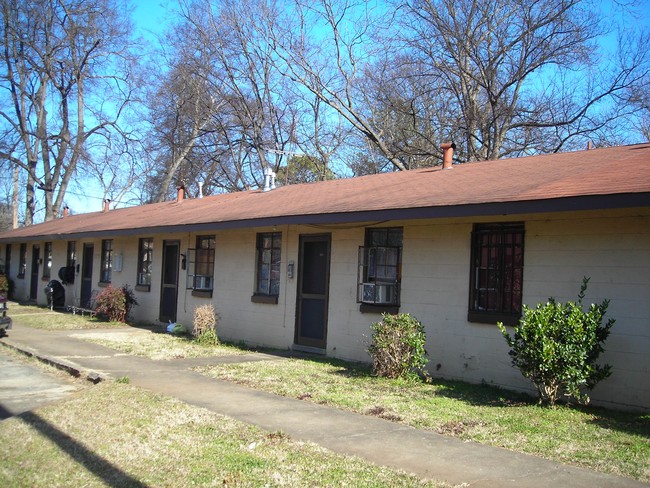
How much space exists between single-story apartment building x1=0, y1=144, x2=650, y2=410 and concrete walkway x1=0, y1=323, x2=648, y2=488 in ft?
9.47

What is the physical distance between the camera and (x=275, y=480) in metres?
4.98

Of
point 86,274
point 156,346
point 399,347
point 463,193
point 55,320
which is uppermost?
point 463,193

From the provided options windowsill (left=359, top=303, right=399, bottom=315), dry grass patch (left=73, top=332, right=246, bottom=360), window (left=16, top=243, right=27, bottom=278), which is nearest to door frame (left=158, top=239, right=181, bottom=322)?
dry grass patch (left=73, top=332, right=246, bottom=360)

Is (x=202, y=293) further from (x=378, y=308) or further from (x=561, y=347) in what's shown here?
(x=561, y=347)

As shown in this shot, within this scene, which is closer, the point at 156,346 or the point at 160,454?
the point at 160,454

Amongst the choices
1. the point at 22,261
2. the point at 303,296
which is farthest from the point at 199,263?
the point at 22,261

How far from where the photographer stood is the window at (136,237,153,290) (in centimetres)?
1892

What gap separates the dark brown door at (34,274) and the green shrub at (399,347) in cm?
2160

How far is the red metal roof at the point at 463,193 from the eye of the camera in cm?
782

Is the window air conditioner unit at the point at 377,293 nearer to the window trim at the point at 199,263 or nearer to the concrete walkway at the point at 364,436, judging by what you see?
the concrete walkway at the point at 364,436

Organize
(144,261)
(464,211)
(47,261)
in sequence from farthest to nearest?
(47,261) → (144,261) → (464,211)

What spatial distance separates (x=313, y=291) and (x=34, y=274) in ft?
62.4

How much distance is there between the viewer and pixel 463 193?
9641mm

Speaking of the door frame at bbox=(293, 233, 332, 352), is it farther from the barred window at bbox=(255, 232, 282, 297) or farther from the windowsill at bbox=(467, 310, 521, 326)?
the windowsill at bbox=(467, 310, 521, 326)
